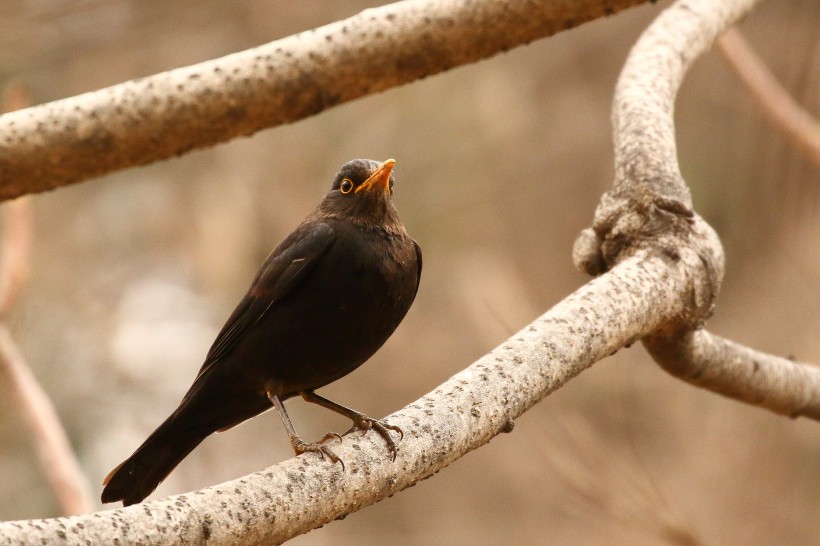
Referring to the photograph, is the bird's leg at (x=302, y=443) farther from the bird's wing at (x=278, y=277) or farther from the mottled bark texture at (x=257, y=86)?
the mottled bark texture at (x=257, y=86)

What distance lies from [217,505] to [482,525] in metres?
7.86

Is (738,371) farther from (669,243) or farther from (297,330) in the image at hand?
(297,330)

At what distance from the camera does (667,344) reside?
11.0 feet

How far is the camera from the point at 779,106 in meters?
4.67

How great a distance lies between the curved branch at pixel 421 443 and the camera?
1958mm

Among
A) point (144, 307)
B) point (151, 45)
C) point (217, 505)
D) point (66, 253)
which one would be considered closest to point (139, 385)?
point (144, 307)

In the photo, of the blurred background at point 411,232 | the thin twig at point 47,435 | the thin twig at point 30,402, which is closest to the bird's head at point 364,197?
the thin twig at point 30,402

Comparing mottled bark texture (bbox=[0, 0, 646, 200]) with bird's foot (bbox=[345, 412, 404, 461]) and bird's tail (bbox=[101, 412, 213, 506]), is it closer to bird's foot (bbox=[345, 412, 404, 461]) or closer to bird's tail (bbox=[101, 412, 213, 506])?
bird's tail (bbox=[101, 412, 213, 506])

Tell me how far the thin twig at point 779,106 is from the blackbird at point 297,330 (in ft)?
6.35

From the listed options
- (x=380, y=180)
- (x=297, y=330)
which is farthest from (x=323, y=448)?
(x=380, y=180)

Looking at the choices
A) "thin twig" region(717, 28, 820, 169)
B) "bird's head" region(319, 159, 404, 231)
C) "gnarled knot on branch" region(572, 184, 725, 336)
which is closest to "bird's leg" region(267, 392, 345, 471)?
"bird's head" region(319, 159, 404, 231)

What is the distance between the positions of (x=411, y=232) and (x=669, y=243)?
21.5 feet

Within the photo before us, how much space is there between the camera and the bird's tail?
347 centimetres

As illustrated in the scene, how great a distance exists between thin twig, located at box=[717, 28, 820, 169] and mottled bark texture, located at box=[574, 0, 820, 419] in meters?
0.91
